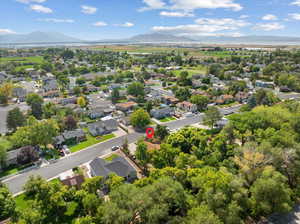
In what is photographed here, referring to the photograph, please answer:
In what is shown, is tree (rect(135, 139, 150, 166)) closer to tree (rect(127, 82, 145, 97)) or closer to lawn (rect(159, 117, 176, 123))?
lawn (rect(159, 117, 176, 123))

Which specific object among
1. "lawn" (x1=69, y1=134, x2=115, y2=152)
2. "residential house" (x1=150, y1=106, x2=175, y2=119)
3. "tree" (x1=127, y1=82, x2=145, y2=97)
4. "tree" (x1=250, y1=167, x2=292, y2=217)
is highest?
"tree" (x1=127, y1=82, x2=145, y2=97)

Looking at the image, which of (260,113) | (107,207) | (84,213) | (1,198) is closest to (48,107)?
(1,198)

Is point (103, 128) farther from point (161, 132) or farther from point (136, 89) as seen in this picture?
point (136, 89)

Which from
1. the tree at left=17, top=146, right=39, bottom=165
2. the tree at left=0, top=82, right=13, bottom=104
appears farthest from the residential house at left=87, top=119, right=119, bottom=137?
the tree at left=0, top=82, right=13, bottom=104

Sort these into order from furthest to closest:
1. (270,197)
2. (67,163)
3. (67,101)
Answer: (67,101) → (67,163) → (270,197)

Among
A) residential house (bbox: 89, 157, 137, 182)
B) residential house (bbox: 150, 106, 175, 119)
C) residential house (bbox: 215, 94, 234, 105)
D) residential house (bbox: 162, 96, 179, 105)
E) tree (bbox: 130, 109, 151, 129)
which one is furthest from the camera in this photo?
residential house (bbox: 162, 96, 179, 105)

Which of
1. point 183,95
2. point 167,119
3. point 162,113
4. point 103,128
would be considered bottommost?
point 167,119

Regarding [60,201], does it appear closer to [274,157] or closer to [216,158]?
[216,158]

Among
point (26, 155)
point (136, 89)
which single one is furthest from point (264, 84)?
point (26, 155)
